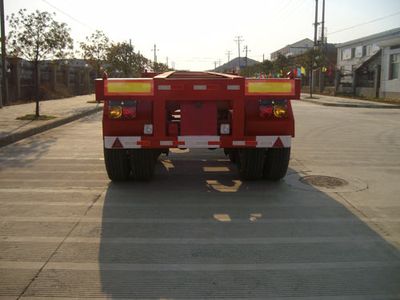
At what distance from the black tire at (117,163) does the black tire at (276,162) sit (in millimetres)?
2053

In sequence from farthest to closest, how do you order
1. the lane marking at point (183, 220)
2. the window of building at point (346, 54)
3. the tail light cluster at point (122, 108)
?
Result: 1. the window of building at point (346, 54)
2. the tail light cluster at point (122, 108)
3. the lane marking at point (183, 220)

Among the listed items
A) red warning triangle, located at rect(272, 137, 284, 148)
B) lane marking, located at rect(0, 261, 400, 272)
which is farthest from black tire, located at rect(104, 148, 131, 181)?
lane marking, located at rect(0, 261, 400, 272)

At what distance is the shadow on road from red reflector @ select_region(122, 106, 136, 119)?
3.30 feet

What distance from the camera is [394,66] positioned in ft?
127

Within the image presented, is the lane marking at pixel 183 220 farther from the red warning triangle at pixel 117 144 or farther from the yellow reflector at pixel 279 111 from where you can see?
the yellow reflector at pixel 279 111

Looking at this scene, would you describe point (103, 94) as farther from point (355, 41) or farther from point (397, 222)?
point (355, 41)

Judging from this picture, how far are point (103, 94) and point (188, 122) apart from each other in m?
1.18

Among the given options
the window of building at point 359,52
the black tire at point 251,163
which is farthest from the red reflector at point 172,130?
the window of building at point 359,52

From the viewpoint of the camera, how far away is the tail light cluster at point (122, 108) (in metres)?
6.50

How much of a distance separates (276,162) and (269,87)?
1119mm

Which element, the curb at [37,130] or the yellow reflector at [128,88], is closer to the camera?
the yellow reflector at [128,88]

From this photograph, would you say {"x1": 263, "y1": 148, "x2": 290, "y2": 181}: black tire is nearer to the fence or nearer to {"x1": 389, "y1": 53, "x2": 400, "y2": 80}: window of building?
the fence

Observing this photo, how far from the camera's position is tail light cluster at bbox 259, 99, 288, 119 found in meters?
6.62

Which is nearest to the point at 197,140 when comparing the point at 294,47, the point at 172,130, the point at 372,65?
the point at 172,130
